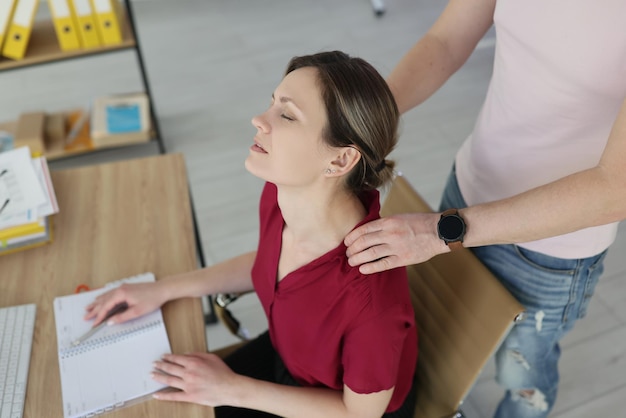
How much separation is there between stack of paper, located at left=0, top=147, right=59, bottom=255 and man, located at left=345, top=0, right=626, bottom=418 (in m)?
0.85

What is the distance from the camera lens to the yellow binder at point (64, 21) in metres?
2.65

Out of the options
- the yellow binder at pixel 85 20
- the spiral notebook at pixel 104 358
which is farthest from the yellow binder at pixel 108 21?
the spiral notebook at pixel 104 358

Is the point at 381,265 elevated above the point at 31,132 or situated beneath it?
elevated above

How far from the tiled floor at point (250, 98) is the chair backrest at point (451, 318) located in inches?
30.4

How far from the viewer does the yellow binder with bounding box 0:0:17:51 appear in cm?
259

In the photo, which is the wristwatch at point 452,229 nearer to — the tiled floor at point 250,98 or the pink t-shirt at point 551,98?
the pink t-shirt at point 551,98

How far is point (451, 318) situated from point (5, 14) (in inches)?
90.5

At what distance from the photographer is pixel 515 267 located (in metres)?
1.38

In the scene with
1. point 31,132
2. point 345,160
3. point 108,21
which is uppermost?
point 345,160

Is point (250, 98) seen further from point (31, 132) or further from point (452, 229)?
point (452, 229)

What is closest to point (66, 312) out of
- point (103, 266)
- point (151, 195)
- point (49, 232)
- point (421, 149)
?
point (103, 266)

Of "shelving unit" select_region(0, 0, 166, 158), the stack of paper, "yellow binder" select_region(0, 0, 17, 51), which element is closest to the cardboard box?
"shelving unit" select_region(0, 0, 166, 158)

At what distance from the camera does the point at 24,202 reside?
1.58m

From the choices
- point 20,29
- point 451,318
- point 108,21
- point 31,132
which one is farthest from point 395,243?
point 31,132
